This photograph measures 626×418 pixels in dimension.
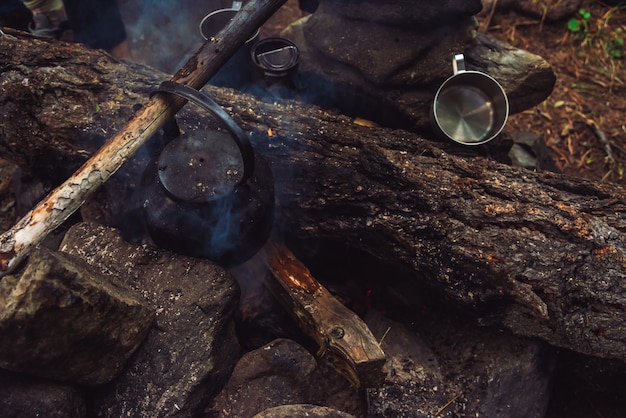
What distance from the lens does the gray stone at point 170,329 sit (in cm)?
254

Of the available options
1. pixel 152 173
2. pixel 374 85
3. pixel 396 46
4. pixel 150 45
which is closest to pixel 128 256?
pixel 152 173

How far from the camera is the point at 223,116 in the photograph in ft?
7.38

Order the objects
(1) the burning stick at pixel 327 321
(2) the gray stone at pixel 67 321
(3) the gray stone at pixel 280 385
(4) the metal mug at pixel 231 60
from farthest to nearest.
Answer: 1. (4) the metal mug at pixel 231 60
2. (3) the gray stone at pixel 280 385
3. (1) the burning stick at pixel 327 321
4. (2) the gray stone at pixel 67 321

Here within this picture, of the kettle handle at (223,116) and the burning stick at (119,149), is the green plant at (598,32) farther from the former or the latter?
the kettle handle at (223,116)

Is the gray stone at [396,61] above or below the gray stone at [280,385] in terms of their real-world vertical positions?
above

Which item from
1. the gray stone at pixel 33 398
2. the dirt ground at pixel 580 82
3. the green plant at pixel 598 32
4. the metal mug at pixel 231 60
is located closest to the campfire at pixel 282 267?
the gray stone at pixel 33 398

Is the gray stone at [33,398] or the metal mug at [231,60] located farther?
the metal mug at [231,60]

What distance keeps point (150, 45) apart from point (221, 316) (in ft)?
10.4

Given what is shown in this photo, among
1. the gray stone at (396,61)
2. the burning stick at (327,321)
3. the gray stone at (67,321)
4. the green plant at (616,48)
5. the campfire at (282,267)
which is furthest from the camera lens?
the green plant at (616,48)

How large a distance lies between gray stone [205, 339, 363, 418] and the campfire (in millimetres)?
11

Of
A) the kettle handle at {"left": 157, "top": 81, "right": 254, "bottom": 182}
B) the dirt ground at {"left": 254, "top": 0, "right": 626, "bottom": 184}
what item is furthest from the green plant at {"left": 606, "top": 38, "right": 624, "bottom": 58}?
the kettle handle at {"left": 157, "top": 81, "right": 254, "bottom": 182}

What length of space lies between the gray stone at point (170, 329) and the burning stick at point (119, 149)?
0.42 meters

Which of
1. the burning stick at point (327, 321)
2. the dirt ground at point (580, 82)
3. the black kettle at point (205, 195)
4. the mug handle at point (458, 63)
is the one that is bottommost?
the dirt ground at point (580, 82)

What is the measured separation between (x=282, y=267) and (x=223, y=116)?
1110 mm
